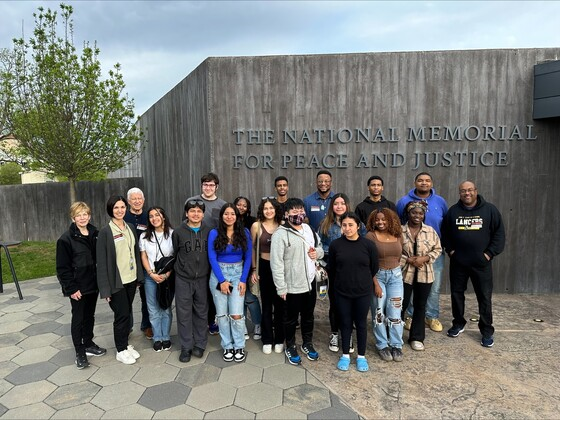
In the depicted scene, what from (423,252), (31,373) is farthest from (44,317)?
(423,252)

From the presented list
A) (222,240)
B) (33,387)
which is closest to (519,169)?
(222,240)

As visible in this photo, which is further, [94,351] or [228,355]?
[94,351]

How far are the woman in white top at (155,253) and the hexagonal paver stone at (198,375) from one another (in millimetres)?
611

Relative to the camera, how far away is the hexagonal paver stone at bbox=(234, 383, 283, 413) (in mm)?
3076

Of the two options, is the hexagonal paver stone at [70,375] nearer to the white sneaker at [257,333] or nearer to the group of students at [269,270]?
the group of students at [269,270]

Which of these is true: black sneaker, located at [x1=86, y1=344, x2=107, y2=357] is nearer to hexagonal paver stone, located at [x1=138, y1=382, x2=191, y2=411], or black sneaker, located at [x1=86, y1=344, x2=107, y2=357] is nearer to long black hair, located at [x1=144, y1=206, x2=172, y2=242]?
hexagonal paver stone, located at [x1=138, y1=382, x2=191, y2=411]

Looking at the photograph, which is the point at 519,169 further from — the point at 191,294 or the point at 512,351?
the point at 191,294

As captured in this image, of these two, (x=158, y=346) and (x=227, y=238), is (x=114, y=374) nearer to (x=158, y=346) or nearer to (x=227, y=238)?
(x=158, y=346)

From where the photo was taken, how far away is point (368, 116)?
5961 millimetres

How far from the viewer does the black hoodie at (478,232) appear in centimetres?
411

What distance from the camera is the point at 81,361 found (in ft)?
12.3

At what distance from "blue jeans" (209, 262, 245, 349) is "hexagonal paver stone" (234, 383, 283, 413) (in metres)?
0.63

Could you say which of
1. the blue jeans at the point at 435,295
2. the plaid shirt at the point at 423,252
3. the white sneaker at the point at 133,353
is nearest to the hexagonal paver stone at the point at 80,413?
the white sneaker at the point at 133,353

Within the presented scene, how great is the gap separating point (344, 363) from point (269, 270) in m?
1.14
